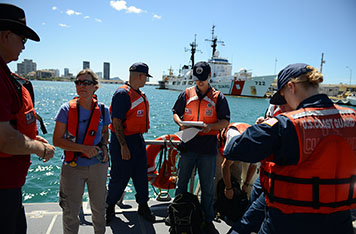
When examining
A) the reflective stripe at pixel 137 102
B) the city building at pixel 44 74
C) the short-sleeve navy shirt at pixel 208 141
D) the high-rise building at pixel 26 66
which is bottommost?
the short-sleeve navy shirt at pixel 208 141

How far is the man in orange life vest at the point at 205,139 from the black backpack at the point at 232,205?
0.89ft

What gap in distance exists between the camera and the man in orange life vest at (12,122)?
132 cm

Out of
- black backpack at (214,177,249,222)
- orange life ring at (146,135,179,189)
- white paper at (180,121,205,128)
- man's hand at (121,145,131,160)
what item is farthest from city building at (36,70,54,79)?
black backpack at (214,177,249,222)

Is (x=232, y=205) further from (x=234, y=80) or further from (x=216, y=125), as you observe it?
(x=234, y=80)

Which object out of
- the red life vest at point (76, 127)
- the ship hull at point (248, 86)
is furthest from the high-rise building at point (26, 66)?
the red life vest at point (76, 127)

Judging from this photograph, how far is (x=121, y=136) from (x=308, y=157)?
6.89 feet

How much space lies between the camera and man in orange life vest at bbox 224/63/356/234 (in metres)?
1.27

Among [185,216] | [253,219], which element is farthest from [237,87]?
[253,219]

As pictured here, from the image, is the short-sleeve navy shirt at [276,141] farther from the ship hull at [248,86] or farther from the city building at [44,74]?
the city building at [44,74]

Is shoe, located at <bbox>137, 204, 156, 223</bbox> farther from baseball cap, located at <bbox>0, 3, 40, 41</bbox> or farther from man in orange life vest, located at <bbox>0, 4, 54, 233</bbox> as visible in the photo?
baseball cap, located at <bbox>0, 3, 40, 41</bbox>

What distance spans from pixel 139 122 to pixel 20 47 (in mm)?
1592

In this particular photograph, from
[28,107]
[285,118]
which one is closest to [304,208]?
[285,118]

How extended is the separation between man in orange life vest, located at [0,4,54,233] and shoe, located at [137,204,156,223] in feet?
5.50

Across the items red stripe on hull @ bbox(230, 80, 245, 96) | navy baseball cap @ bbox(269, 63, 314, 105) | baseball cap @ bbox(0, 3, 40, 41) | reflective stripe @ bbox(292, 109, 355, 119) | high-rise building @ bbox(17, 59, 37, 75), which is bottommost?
reflective stripe @ bbox(292, 109, 355, 119)
